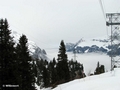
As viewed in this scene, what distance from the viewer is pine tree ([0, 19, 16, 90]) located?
19141mm

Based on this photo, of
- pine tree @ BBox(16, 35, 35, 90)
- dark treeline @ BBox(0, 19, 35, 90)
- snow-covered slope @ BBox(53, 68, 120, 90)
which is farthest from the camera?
pine tree @ BBox(16, 35, 35, 90)

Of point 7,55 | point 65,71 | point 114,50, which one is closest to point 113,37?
A: point 114,50

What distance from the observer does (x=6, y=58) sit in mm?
19625

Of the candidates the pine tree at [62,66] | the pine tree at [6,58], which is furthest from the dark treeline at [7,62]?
the pine tree at [62,66]

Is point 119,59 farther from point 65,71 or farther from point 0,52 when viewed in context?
point 65,71

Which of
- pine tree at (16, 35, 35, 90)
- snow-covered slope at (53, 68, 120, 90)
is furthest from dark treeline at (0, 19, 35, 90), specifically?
snow-covered slope at (53, 68, 120, 90)

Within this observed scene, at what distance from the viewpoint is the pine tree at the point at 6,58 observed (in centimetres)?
1914

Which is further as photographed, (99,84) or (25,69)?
(25,69)

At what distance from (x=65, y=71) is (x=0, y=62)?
31306 mm

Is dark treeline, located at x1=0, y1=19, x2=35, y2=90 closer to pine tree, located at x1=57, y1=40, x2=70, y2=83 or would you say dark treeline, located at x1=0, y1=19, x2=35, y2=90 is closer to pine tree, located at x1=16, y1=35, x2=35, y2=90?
pine tree, located at x1=16, y1=35, x2=35, y2=90

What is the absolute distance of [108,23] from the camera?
906 inches

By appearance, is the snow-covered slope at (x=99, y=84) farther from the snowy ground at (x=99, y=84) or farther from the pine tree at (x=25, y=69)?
the pine tree at (x=25, y=69)

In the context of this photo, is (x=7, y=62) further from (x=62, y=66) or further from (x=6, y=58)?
(x=62, y=66)

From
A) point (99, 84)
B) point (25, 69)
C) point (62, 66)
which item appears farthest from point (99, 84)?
point (62, 66)
